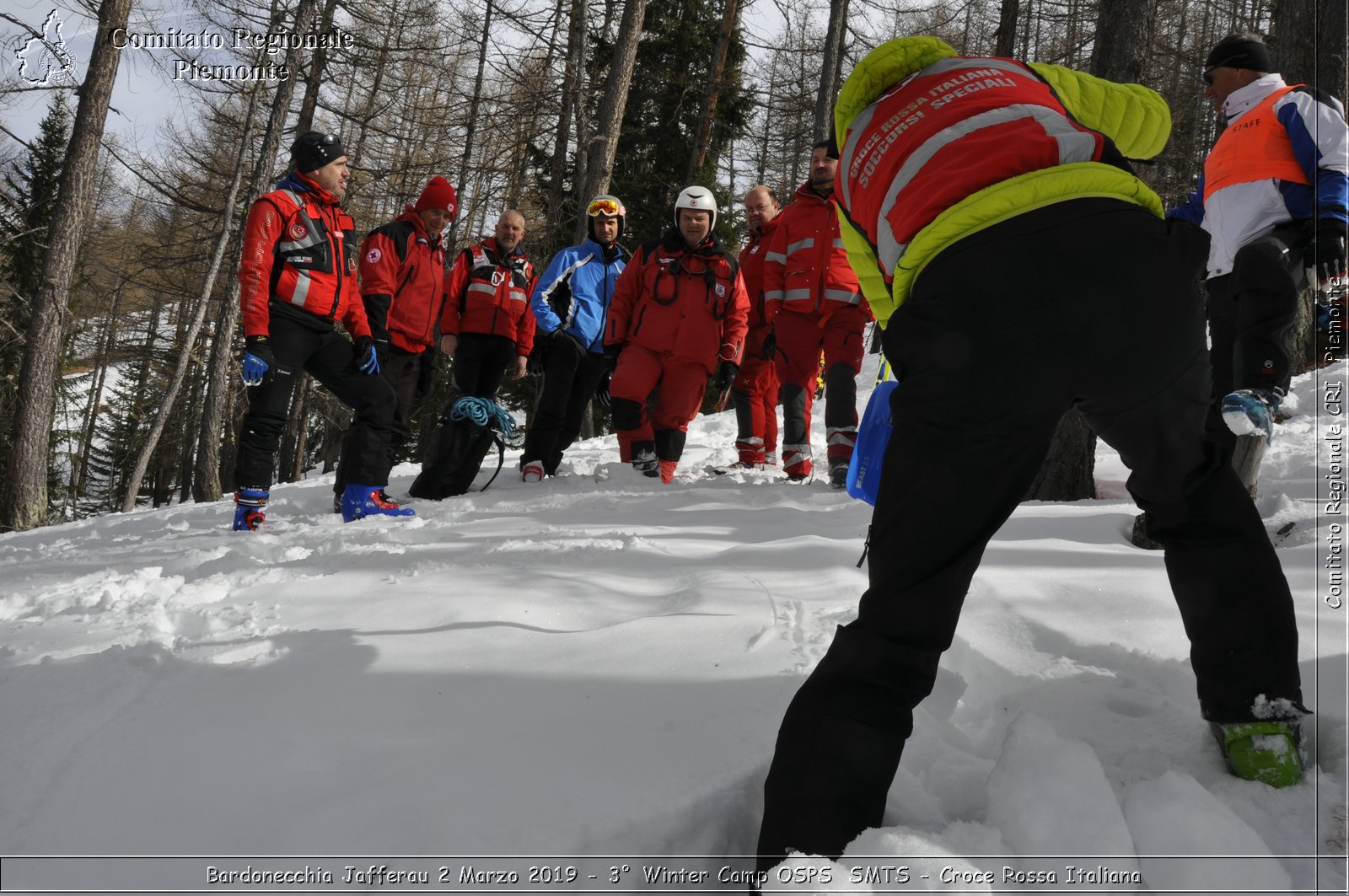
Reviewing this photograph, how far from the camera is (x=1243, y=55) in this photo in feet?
13.0

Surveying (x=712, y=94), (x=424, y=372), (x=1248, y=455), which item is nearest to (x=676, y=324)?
(x=424, y=372)

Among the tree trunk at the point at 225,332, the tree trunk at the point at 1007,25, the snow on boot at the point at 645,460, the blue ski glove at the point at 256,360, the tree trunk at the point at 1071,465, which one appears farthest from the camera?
the tree trunk at the point at 1007,25

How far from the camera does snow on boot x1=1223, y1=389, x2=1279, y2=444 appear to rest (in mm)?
2816

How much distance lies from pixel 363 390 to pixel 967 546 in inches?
174

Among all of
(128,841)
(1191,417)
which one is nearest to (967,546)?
(1191,417)

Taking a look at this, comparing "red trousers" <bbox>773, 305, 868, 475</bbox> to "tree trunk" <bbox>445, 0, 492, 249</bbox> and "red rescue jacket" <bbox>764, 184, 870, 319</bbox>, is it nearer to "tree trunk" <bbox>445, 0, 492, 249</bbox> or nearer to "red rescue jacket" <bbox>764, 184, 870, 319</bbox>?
"red rescue jacket" <bbox>764, 184, 870, 319</bbox>

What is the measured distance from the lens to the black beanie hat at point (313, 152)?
16.1 feet

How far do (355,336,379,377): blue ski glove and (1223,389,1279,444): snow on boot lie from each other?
14.6 ft

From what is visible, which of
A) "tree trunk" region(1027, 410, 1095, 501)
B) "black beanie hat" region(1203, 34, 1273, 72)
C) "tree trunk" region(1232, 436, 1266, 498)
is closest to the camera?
"tree trunk" region(1232, 436, 1266, 498)

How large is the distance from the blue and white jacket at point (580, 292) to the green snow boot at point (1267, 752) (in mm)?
5140

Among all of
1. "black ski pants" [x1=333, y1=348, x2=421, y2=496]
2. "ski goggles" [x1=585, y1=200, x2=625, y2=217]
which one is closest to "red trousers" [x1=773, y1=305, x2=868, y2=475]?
"ski goggles" [x1=585, y1=200, x2=625, y2=217]

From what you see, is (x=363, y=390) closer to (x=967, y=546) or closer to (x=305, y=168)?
(x=305, y=168)

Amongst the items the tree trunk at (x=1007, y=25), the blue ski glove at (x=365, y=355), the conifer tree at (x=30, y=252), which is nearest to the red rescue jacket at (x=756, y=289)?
the blue ski glove at (x=365, y=355)

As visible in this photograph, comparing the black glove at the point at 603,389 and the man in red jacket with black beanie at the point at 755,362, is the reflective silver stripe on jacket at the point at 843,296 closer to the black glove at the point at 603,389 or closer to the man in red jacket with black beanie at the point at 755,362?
the man in red jacket with black beanie at the point at 755,362
